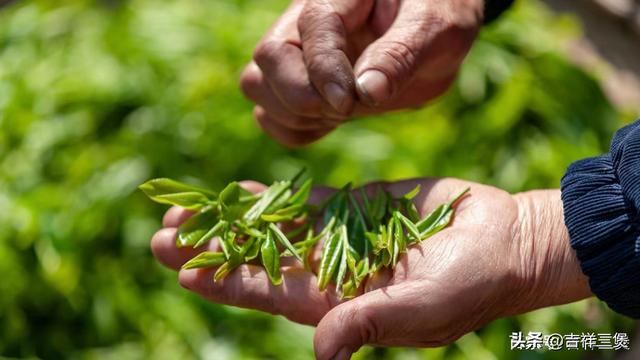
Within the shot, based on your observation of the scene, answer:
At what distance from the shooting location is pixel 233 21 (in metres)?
2.81

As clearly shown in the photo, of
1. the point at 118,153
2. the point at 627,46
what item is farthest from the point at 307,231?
the point at 627,46

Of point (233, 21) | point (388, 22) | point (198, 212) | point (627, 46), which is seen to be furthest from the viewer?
point (627, 46)

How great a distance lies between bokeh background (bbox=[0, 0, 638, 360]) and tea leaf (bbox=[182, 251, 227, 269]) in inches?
28.3

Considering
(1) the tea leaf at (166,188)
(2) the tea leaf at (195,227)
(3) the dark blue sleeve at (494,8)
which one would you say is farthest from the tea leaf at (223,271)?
(3) the dark blue sleeve at (494,8)

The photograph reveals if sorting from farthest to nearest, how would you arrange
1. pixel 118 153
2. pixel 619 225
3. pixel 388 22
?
pixel 118 153
pixel 388 22
pixel 619 225

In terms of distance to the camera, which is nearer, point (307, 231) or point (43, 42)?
point (307, 231)

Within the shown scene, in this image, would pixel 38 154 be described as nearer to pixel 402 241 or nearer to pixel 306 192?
pixel 306 192

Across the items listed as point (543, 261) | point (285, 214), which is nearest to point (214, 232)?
point (285, 214)

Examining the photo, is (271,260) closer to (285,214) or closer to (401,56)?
(285,214)

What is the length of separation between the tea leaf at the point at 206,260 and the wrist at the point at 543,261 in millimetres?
526

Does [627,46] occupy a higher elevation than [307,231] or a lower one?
lower

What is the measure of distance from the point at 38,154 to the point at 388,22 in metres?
1.18

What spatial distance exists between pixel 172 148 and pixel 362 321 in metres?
1.27

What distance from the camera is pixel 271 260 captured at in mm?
1447
